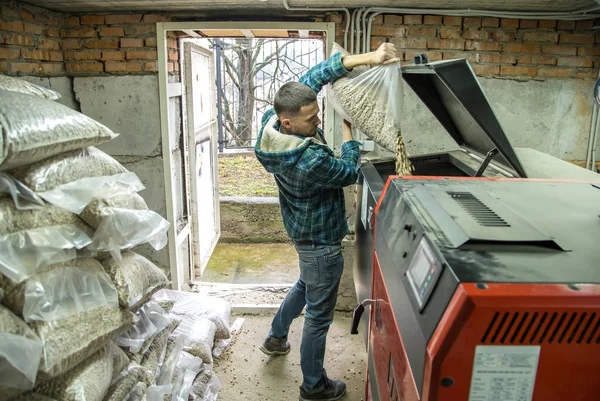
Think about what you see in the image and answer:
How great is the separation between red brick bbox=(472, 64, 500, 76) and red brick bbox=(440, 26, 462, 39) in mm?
225

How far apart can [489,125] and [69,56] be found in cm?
259

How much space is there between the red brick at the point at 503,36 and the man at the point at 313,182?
1218 mm

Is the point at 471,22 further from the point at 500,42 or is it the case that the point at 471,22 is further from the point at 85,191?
the point at 85,191

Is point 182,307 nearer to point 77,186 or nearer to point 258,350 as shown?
point 258,350

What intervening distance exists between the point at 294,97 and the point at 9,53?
1.61 m

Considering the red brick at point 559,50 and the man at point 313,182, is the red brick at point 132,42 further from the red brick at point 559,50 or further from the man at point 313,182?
the red brick at point 559,50

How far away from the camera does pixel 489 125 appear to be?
1554 mm

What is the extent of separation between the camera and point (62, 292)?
1.38 metres

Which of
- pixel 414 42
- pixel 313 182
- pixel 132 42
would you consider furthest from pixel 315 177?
pixel 132 42

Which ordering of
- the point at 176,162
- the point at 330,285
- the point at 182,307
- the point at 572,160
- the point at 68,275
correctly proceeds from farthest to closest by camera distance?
1. the point at 176,162
2. the point at 572,160
3. the point at 182,307
4. the point at 330,285
5. the point at 68,275

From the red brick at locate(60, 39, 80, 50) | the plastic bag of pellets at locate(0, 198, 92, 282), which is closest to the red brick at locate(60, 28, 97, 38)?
the red brick at locate(60, 39, 80, 50)

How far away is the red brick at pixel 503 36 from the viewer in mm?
2797

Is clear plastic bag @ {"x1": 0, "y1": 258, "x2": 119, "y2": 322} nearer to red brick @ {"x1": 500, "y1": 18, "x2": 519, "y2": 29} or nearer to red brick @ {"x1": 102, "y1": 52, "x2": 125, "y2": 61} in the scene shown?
red brick @ {"x1": 102, "y1": 52, "x2": 125, "y2": 61}

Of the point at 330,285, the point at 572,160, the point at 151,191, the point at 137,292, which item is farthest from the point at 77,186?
the point at 572,160
